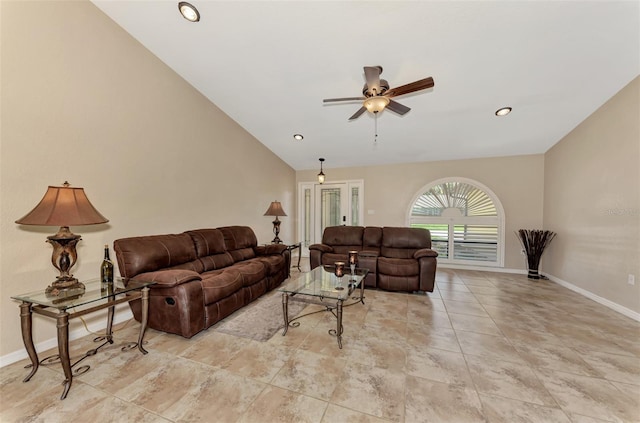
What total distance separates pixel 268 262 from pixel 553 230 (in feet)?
16.8

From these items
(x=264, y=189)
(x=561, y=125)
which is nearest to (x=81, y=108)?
(x=264, y=189)

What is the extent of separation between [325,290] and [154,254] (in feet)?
6.29

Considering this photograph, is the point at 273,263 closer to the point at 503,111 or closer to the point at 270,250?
the point at 270,250

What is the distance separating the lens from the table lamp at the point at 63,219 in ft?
5.67

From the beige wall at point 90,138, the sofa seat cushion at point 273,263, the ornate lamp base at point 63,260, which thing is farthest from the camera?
the sofa seat cushion at point 273,263

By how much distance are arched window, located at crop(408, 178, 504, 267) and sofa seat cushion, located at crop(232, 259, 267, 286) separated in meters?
3.73

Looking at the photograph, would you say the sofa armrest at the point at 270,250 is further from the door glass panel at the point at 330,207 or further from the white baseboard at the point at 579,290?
the white baseboard at the point at 579,290

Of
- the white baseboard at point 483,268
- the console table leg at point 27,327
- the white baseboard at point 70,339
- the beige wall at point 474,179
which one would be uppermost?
the beige wall at point 474,179

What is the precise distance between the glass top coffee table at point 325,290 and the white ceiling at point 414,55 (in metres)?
2.52

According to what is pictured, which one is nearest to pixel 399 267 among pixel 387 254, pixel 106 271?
pixel 387 254

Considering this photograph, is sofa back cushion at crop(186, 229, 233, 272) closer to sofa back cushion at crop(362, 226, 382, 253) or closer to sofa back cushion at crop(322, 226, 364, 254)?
sofa back cushion at crop(322, 226, 364, 254)

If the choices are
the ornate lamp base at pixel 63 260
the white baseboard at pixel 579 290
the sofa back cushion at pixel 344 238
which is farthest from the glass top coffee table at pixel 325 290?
the white baseboard at pixel 579 290

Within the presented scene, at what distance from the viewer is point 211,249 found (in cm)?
344

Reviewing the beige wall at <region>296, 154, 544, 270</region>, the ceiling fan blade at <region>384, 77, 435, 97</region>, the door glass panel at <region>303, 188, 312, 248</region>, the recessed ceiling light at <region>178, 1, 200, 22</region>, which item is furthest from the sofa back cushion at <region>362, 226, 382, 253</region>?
the recessed ceiling light at <region>178, 1, 200, 22</region>
